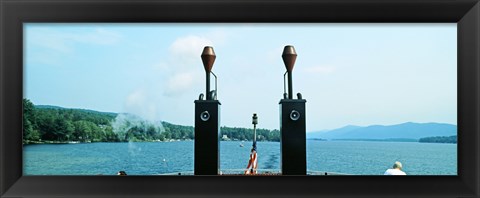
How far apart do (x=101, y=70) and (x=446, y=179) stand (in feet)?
117

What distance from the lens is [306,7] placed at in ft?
3.68

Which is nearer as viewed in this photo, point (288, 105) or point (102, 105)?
point (288, 105)

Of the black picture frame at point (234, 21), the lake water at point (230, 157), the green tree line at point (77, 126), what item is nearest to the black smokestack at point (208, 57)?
the black picture frame at point (234, 21)

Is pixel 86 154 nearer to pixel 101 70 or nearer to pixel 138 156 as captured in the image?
pixel 138 156

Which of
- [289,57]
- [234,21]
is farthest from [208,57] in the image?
[234,21]

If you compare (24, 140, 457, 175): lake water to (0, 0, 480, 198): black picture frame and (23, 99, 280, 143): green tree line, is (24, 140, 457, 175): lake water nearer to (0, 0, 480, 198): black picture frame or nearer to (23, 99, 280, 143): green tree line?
(23, 99, 280, 143): green tree line

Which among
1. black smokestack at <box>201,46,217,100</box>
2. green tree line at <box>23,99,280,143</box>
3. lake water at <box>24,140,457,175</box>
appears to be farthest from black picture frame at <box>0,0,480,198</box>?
lake water at <box>24,140,457,175</box>

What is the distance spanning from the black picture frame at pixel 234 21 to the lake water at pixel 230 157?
96.1 feet

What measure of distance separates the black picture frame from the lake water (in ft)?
96.1

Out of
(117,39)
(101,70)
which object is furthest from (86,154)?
(117,39)

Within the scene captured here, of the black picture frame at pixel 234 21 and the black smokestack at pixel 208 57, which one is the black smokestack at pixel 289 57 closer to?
the black smokestack at pixel 208 57

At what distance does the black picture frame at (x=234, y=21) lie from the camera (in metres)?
1.12

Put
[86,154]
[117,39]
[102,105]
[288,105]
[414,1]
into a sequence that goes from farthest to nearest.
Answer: [86,154] → [102,105] → [117,39] → [288,105] → [414,1]

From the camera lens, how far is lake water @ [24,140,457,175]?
33094 millimetres
